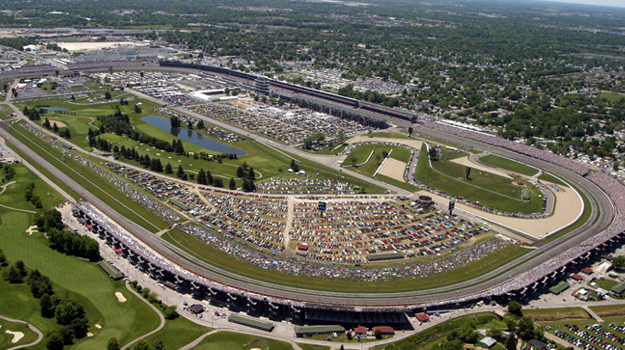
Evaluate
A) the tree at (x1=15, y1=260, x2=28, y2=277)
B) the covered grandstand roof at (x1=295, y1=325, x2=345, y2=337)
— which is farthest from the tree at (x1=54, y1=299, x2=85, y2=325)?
the covered grandstand roof at (x1=295, y1=325, x2=345, y2=337)

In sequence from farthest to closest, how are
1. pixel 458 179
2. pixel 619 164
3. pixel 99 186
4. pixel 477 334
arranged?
pixel 619 164
pixel 458 179
pixel 99 186
pixel 477 334

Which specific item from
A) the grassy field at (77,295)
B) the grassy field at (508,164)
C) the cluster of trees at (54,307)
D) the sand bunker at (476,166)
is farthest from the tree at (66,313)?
the grassy field at (508,164)

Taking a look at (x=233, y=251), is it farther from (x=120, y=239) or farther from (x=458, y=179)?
(x=458, y=179)

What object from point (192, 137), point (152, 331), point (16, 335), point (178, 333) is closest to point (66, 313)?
point (16, 335)

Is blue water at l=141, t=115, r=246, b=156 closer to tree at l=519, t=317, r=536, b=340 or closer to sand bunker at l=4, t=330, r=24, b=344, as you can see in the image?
sand bunker at l=4, t=330, r=24, b=344

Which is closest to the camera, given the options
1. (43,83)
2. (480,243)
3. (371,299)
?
(371,299)

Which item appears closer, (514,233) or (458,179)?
(514,233)

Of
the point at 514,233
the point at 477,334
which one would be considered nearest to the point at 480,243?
the point at 514,233

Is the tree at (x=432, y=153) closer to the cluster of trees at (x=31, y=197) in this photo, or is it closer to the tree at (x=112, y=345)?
the cluster of trees at (x=31, y=197)
